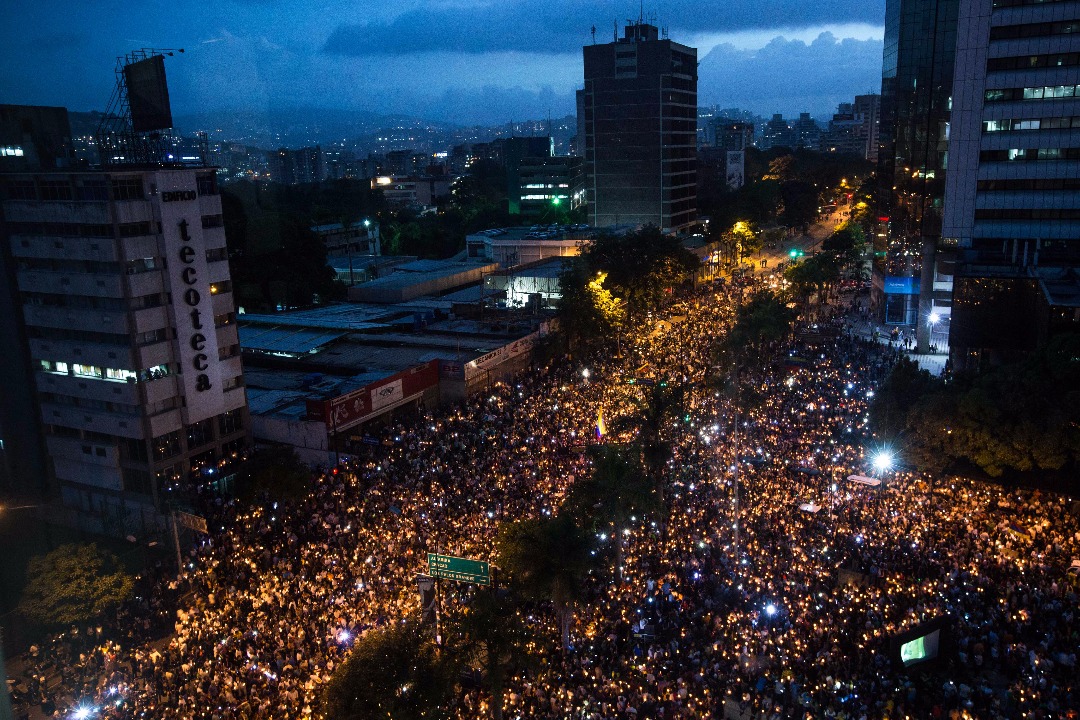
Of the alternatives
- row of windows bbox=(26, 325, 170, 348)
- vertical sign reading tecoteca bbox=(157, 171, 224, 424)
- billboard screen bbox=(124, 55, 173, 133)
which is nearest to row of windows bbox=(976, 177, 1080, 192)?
vertical sign reading tecoteca bbox=(157, 171, 224, 424)

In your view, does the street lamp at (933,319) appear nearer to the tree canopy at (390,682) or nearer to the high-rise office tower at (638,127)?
the high-rise office tower at (638,127)

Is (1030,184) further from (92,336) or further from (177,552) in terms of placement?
(92,336)

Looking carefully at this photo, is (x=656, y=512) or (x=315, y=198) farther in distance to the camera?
(x=315, y=198)

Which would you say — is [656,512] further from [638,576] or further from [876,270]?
[876,270]

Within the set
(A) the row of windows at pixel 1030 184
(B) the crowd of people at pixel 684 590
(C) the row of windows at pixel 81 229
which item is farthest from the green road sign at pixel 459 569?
(A) the row of windows at pixel 1030 184

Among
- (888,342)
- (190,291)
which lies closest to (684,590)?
(190,291)

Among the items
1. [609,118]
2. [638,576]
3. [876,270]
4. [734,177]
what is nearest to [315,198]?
[609,118]
